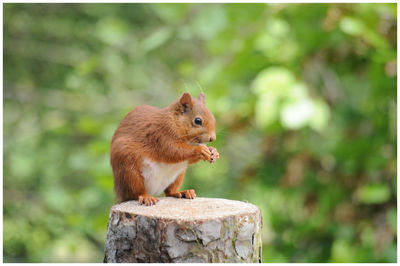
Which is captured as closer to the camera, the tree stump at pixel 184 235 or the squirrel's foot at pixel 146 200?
the tree stump at pixel 184 235

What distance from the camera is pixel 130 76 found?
16.5 feet

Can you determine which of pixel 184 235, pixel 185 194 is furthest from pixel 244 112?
pixel 184 235

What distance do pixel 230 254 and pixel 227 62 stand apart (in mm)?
2044

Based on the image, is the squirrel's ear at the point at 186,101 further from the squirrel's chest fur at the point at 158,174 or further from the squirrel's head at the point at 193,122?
the squirrel's chest fur at the point at 158,174

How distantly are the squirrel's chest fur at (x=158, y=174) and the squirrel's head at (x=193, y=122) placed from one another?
0.11 meters

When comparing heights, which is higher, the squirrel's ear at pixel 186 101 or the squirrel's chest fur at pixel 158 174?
the squirrel's ear at pixel 186 101

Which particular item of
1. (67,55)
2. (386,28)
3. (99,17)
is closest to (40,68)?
(67,55)

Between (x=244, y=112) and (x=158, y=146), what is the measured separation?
1.73 meters

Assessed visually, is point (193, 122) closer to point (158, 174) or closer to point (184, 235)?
point (158, 174)

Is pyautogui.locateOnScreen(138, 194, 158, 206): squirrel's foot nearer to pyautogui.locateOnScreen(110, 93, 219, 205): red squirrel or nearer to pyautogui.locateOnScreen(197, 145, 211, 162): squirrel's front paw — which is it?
pyautogui.locateOnScreen(110, 93, 219, 205): red squirrel

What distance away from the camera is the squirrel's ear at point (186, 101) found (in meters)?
1.84

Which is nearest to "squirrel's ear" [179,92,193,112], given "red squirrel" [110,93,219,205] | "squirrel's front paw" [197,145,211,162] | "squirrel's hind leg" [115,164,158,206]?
"red squirrel" [110,93,219,205]

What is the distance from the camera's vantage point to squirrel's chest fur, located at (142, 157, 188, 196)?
188 cm

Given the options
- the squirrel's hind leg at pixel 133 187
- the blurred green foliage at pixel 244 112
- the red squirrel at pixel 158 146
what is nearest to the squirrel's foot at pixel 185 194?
the red squirrel at pixel 158 146
